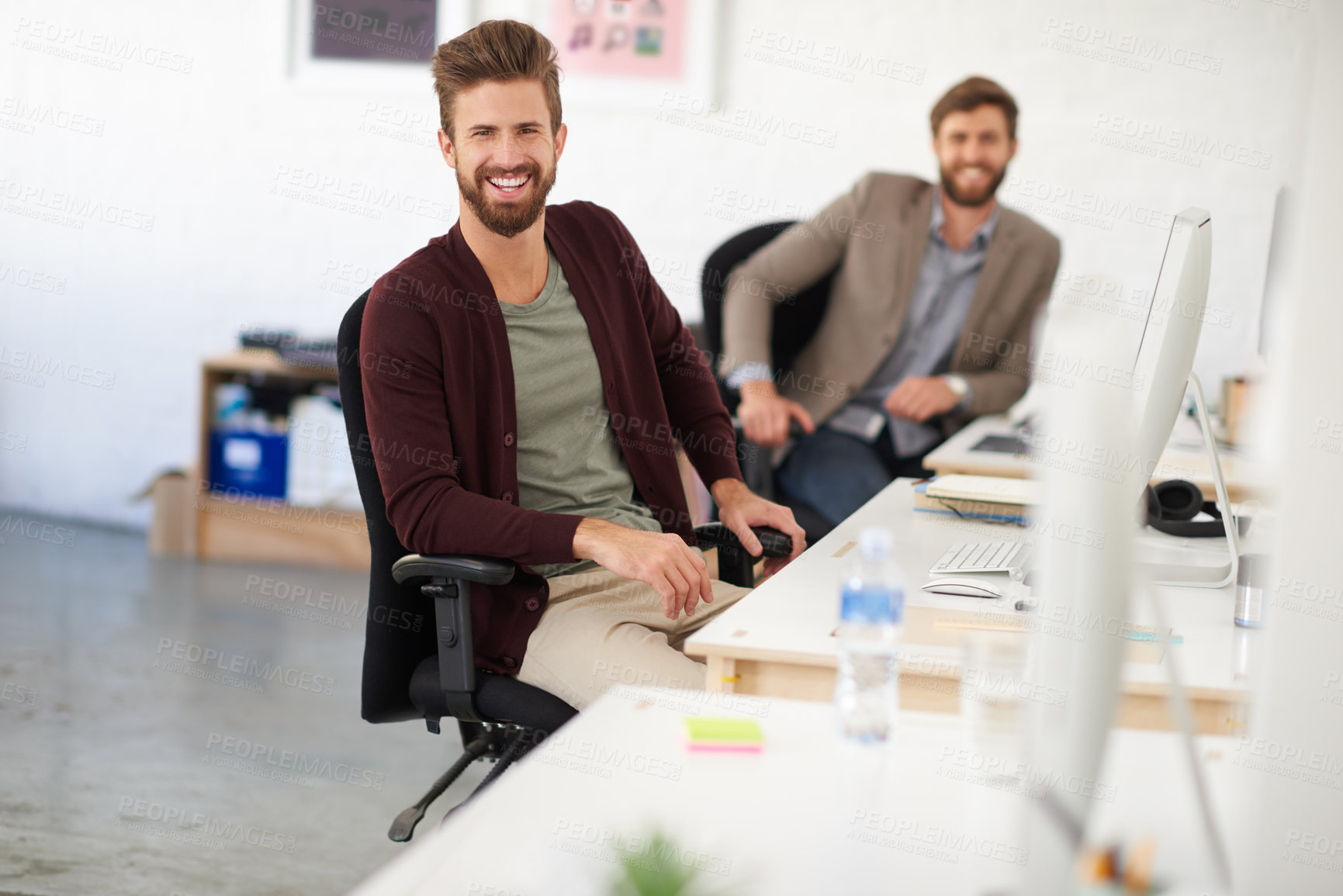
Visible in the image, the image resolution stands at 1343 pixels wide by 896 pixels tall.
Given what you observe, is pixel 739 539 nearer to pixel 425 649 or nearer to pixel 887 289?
pixel 425 649

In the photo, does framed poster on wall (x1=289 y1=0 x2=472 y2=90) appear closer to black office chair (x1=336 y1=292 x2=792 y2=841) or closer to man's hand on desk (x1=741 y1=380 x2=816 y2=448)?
man's hand on desk (x1=741 y1=380 x2=816 y2=448)

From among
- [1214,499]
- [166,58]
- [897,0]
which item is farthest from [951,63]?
[166,58]

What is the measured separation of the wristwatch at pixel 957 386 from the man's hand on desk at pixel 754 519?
146 cm

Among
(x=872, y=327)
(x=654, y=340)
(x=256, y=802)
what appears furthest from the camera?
(x=872, y=327)

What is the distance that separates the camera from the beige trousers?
5.05 feet

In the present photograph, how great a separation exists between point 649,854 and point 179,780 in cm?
216

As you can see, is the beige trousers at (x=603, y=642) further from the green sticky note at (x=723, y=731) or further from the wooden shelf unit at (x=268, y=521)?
the wooden shelf unit at (x=268, y=521)

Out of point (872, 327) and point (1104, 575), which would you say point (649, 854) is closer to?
point (1104, 575)

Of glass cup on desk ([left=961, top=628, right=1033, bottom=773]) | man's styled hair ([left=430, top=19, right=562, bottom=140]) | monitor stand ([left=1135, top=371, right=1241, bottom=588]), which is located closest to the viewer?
glass cup on desk ([left=961, top=628, right=1033, bottom=773])

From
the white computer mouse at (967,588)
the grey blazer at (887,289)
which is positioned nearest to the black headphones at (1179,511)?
→ the white computer mouse at (967,588)

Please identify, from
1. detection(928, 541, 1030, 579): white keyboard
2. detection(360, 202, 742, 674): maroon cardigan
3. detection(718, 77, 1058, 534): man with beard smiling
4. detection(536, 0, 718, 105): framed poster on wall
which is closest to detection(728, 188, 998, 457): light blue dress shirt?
detection(718, 77, 1058, 534): man with beard smiling

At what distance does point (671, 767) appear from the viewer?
97 centimetres

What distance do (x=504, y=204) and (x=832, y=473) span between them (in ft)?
4.72

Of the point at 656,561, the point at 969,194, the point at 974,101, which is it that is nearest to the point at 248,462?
the point at 969,194
